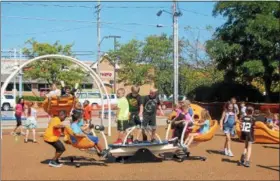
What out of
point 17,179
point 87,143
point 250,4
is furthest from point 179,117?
point 250,4

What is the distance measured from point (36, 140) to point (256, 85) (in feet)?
34.7

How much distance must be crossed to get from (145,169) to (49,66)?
35.1m

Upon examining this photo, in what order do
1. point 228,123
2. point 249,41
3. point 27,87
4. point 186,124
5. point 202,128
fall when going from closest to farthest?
point 186,124 < point 202,128 < point 228,123 < point 249,41 < point 27,87

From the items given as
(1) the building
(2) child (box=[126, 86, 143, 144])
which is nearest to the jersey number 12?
(2) child (box=[126, 86, 143, 144])

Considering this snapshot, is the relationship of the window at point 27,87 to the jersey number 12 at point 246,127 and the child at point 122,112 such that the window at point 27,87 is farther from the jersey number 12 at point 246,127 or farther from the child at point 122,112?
the jersey number 12 at point 246,127

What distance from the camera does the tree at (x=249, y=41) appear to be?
14.8 m

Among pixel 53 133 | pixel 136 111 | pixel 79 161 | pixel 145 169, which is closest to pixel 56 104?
pixel 136 111

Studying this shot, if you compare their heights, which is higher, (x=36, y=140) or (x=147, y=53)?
(x=147, y=53)

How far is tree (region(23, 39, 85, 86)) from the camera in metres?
43.0

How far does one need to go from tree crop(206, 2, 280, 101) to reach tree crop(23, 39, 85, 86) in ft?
83.1

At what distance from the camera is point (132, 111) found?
35.5 feet

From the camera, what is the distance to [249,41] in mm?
16531

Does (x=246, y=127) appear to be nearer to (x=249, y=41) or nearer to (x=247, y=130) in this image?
(x=247, y=130)

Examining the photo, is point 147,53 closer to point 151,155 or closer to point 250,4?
point 250,4
